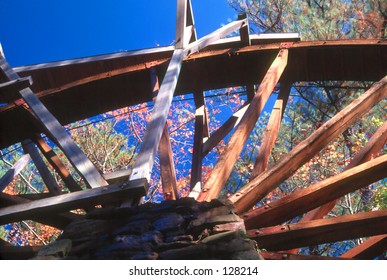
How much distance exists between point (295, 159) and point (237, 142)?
23.6 inches

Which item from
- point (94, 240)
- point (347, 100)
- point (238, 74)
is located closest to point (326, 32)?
point (347, 100)

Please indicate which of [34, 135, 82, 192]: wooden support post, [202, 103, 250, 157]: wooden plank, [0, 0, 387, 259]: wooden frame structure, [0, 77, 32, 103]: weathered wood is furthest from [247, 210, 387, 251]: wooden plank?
[0, 77, 32, 103]: weathered wood

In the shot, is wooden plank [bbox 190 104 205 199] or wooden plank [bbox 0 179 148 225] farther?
wooden plank [bbox 190 104 205 199]

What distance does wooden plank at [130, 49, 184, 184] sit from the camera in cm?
324

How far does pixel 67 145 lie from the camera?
378 cm

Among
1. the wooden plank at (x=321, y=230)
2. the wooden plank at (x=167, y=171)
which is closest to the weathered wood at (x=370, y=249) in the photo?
the wooden plank at (x=321, y=230)

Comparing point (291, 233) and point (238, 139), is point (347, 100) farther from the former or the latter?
point (291, 233)

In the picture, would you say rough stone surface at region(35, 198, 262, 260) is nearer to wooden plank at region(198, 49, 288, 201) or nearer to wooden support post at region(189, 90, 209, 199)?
wooden plank at region(198, 49, 288, 201)

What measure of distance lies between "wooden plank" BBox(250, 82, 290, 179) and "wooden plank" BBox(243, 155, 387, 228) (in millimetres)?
898

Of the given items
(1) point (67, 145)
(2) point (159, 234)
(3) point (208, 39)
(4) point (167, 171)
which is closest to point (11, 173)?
(1) point (67, 145)

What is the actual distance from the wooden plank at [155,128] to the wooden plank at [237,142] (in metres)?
0.50

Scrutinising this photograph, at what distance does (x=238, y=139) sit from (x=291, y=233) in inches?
46.3

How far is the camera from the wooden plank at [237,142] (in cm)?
344
